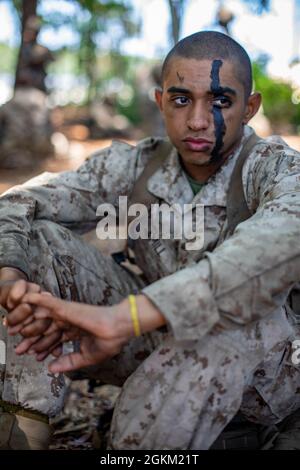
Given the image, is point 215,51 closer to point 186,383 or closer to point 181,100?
point 181,100

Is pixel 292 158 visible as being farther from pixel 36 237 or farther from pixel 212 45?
pixel 36 237

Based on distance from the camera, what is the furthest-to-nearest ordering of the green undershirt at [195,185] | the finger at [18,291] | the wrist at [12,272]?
the green undershirt at [195,185] → the wrist at [12,272] → the finger at [18,291]

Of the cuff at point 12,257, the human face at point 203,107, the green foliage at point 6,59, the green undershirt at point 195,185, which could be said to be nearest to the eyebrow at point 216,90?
the human face at point 203,107

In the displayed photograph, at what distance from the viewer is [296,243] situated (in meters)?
2.07

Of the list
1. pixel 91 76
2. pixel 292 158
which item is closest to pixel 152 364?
pixel 292 158

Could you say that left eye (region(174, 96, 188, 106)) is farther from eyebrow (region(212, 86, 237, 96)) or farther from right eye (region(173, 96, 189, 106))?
eyebrow (region(212, 86, 237, 96))

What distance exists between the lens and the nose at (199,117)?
9.11 feet

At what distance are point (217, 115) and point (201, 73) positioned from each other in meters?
0.20

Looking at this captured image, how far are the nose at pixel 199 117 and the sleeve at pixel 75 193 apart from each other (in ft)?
1.55

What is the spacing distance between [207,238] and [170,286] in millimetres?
953

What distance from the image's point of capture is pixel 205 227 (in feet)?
9.58

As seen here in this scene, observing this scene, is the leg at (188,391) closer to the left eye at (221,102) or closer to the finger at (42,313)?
the finger at (42,313)

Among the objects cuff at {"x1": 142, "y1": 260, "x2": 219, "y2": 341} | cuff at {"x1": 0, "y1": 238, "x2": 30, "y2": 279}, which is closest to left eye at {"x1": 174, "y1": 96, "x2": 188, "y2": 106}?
cuff at {"x1": 0, "y1": 238, "x2": 30, "y2": 279}

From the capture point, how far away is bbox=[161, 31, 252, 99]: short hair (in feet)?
9.15
